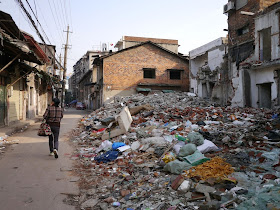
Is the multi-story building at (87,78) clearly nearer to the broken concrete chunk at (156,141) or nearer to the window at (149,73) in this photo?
the window at (149,73)

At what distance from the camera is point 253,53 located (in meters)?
14.9

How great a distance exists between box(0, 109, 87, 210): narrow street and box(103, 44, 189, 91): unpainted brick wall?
18.9 metres

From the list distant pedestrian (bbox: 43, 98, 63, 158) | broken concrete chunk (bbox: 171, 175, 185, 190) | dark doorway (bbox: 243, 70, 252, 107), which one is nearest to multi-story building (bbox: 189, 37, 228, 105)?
dark doorway (bbox: 243, 70, 252, 107)

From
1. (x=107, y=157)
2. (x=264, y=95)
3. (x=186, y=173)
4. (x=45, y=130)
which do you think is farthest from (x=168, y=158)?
(x=264, y=95)

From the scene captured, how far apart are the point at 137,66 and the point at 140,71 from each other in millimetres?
669

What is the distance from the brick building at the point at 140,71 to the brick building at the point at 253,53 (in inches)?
416

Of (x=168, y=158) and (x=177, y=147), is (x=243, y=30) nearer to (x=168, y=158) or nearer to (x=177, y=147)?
(x=177, y=147)

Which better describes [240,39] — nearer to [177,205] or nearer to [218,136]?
[218,136]

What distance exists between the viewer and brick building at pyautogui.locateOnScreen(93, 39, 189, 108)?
25.5 meters

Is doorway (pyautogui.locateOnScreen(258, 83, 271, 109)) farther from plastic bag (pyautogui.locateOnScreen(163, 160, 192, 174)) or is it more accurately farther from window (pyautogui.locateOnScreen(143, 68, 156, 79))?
window (pyautogui.locateOnScreen(143, 68, 156, 79))

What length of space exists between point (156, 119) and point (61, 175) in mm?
6601

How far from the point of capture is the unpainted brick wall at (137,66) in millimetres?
25516

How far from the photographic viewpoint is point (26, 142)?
330 inches

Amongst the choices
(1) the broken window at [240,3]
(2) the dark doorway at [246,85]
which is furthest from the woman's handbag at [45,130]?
(1) the broken window at [240,3]
